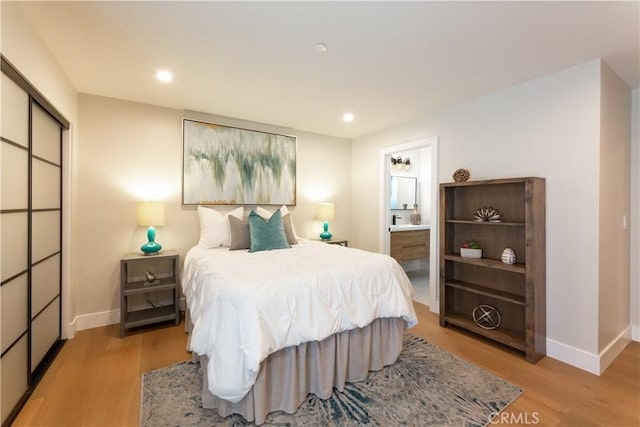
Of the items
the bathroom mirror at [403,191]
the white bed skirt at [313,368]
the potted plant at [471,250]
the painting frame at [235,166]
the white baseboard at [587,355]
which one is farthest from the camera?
the bathroom mirror at [403,191]

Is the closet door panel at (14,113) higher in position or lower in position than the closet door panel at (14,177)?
higher

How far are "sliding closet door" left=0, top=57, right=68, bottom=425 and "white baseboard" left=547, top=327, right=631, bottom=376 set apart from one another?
3.84 meters

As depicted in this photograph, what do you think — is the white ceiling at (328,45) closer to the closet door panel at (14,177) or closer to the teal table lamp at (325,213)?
the closet door panel at (14,177)

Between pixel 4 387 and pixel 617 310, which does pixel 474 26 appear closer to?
pixel 617 310

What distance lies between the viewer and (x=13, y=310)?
170 cm

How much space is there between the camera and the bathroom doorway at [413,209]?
3500 millimetres

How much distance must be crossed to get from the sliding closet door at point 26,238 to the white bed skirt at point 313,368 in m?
1.10

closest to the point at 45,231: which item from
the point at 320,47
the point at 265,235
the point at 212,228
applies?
the point at 212,228

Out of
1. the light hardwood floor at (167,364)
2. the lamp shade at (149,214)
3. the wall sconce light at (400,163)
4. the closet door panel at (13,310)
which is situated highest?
the wall sconce light at (400,163)

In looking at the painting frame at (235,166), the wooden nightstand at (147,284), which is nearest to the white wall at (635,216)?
the painting frame at (235,166)

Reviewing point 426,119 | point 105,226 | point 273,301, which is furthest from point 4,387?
point 426,119

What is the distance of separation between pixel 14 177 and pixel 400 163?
5008 mm

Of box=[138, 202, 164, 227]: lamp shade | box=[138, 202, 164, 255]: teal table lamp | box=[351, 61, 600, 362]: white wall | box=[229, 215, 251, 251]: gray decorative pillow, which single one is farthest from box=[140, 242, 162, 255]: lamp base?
box=[351, 61, 600, 362]: white wall

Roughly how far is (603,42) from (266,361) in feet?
10.2
